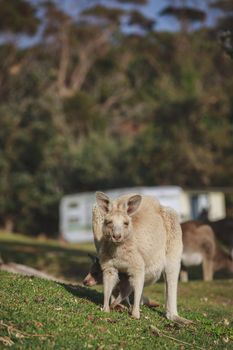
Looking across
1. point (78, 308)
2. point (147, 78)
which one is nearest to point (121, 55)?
point (147, 78)

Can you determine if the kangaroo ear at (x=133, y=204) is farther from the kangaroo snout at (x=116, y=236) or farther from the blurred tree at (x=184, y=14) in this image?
the blurred tree at (x=184, y=14)

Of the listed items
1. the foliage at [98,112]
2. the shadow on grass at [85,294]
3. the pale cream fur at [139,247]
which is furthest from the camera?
Result: the foliage at [98,112]

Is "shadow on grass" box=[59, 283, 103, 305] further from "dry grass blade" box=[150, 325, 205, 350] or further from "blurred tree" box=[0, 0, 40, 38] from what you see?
"blurred tree" box=[0, 0, 40, 38]

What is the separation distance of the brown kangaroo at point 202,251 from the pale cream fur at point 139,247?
21.4 ft

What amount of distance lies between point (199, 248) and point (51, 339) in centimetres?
926

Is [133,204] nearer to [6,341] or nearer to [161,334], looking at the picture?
[161,334]

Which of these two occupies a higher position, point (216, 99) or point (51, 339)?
point (216, 99)

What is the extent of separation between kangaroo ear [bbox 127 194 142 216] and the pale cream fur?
1.0 inches

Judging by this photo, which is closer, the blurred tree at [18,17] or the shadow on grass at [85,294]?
the shadow on grass at [85,294]

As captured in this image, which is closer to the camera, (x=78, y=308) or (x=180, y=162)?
(x=78, y=308)

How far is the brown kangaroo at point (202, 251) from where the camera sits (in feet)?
49.6

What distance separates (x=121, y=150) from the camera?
135 feet

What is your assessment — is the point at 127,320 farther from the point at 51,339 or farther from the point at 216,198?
the point at 216,198

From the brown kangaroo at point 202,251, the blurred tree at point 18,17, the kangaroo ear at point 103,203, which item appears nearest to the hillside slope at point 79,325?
the kangaroo ear at point 103,203
